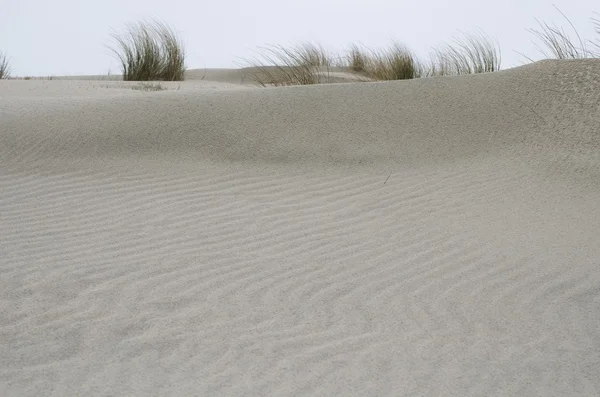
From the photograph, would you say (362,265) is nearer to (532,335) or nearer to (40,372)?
(532,335)

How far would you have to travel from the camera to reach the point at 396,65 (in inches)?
527

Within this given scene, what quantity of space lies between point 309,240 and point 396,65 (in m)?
8.59

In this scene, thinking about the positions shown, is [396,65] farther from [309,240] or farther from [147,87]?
[309,240]

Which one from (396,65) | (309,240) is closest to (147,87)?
(396,65)

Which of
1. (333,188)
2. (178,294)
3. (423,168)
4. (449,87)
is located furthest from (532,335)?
(449,87)

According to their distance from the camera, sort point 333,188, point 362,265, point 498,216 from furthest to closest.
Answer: point 333,188
point 498,216
point 362,265

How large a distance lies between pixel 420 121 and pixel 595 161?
155 centimetres

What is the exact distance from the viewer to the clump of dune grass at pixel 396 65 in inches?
518

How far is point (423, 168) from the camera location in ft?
22.9

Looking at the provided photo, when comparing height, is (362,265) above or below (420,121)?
below

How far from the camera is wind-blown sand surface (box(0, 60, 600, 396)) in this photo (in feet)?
11.5

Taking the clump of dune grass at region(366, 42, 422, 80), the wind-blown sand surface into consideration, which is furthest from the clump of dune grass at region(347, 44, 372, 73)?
the wind-blown sand surface

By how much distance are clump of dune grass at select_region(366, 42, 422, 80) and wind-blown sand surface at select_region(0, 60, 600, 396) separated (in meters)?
4.64

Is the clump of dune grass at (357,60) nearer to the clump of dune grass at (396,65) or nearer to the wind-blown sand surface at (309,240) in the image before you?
the clump of dune grass at (396,65)
